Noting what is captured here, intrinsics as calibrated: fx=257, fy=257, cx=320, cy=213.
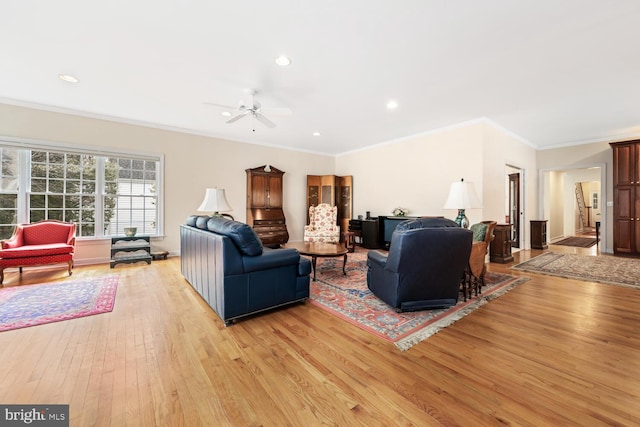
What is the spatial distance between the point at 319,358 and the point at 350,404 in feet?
1.60

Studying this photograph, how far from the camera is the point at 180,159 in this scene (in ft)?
18.9

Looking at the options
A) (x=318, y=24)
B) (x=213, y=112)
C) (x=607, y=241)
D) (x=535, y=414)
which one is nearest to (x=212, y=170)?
(x=213, y=112)

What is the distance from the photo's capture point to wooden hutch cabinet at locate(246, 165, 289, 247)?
6660mm

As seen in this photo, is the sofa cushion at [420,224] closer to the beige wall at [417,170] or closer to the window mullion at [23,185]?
the beige wall at [417,170]

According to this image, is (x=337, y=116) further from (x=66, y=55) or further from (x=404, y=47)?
(x=66, y=55)

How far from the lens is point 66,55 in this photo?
9.89ft

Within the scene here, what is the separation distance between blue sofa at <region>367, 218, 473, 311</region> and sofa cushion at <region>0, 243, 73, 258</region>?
16.0 ft

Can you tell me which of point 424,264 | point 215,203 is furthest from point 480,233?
point 215,203

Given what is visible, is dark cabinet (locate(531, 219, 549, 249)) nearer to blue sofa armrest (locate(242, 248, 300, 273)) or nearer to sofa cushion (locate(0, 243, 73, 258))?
blue sofa armrest (locate(242, 248, 300, 273))

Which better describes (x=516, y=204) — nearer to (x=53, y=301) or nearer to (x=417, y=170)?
(x=417, y=170)

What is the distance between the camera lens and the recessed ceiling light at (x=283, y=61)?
9.76ft

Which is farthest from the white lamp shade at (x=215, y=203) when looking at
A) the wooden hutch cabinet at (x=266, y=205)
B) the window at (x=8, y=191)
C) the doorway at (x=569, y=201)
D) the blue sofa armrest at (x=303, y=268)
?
the doorway at (x=569, y=201)

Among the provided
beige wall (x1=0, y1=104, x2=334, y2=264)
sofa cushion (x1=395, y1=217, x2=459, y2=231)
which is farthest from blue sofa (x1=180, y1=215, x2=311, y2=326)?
beige wall (x1=0, y1=104, x2=334, y2=264)

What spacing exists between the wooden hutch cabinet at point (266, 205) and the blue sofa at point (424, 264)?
4.33 m
